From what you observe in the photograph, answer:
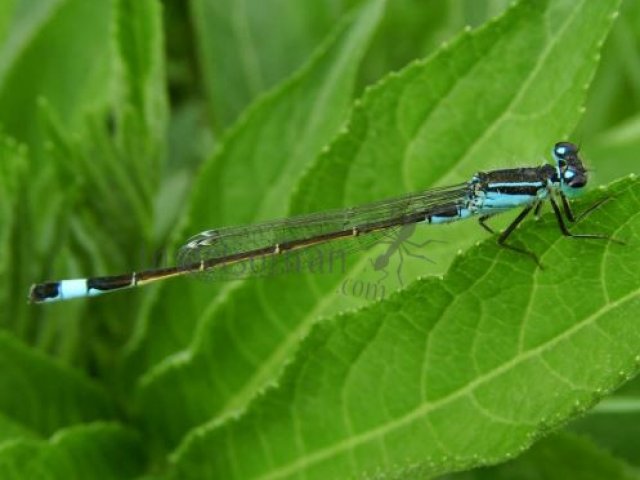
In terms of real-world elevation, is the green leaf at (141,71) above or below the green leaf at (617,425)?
above

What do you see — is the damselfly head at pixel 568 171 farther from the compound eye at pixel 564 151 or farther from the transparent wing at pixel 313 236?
the transparent wing at pixel 313 236

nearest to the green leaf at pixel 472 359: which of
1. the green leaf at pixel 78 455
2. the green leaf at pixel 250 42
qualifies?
the green leaf at pixel 78 455

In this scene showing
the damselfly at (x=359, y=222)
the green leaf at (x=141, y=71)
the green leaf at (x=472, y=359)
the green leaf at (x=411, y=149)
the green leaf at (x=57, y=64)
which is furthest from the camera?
the green leaf at (x=57, y=64)

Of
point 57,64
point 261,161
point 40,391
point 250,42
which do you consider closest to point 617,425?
point 261,161

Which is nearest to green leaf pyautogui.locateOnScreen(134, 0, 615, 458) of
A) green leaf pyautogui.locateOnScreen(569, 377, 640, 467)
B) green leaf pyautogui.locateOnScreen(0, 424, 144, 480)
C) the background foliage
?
the background foliage

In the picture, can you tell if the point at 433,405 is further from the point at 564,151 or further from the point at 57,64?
the point at 57,64

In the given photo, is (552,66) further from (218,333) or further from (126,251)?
(126,251)
